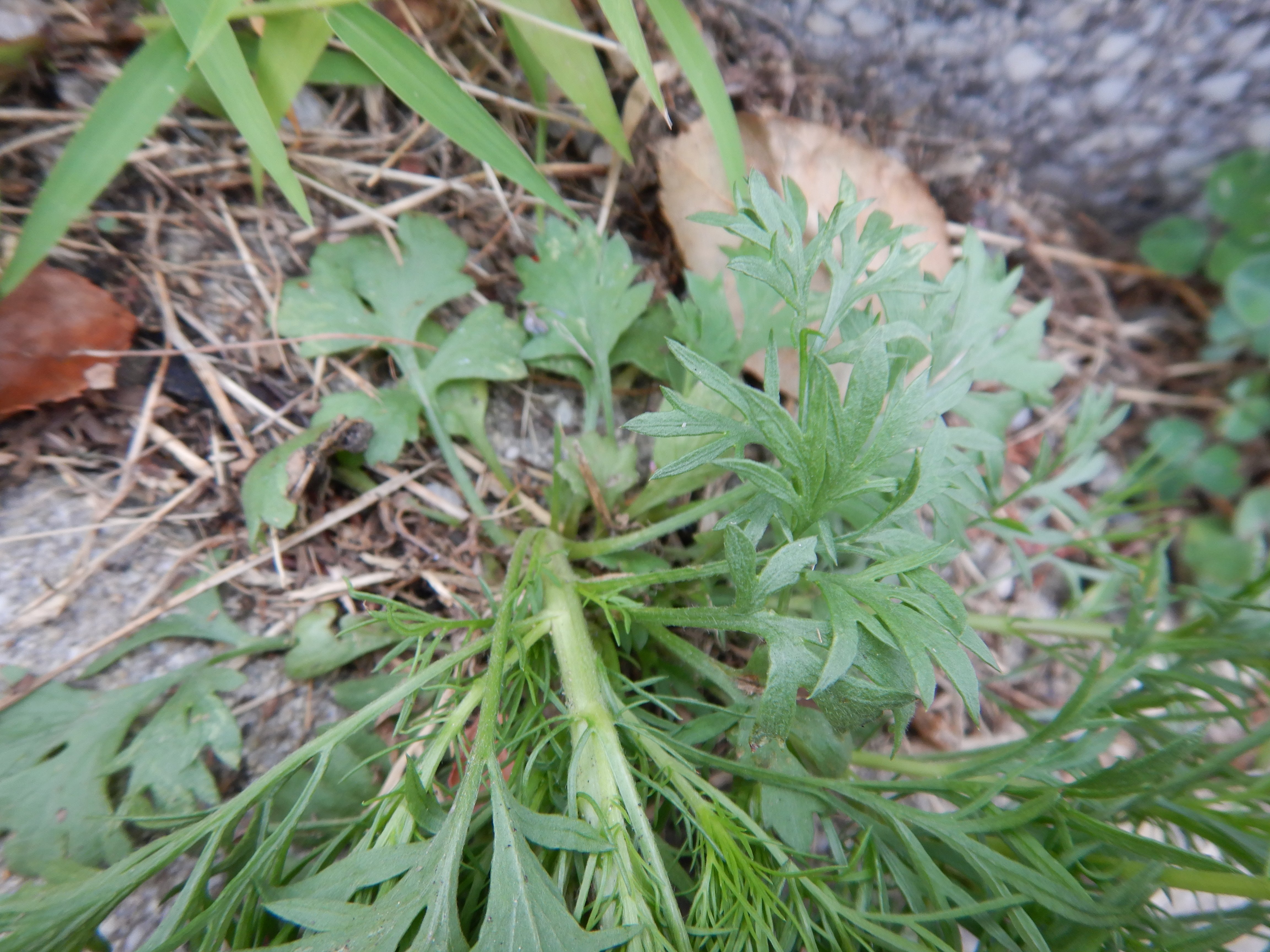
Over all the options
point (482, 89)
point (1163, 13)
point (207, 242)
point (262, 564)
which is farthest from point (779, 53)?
point (262, 564)

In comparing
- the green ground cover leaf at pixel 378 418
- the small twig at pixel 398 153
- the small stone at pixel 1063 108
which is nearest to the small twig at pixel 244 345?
the green ground cover leaf at pixel 378 418

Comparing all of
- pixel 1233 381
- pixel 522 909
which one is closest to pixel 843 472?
pixel 522 909

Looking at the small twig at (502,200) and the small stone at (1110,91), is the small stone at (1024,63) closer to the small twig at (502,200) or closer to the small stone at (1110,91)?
the small stone at (1110,91)

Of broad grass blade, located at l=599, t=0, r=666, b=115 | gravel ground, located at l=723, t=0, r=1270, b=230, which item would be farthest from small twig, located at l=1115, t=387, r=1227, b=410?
broad grass blade, located at l=599, t=0, r=666, b=115

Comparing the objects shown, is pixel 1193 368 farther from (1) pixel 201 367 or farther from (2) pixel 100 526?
(2) pixel 100 526

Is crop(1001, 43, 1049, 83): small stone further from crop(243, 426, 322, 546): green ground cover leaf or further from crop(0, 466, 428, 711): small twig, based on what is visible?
crop(243, 426, 322, 546): green ground cover leaf

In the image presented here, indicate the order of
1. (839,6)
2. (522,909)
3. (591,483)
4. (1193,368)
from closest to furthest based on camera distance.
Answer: (522,909) → (591,483) → (839,6) → (1193,368)

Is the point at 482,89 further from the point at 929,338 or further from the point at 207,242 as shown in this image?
the point at 929,338
